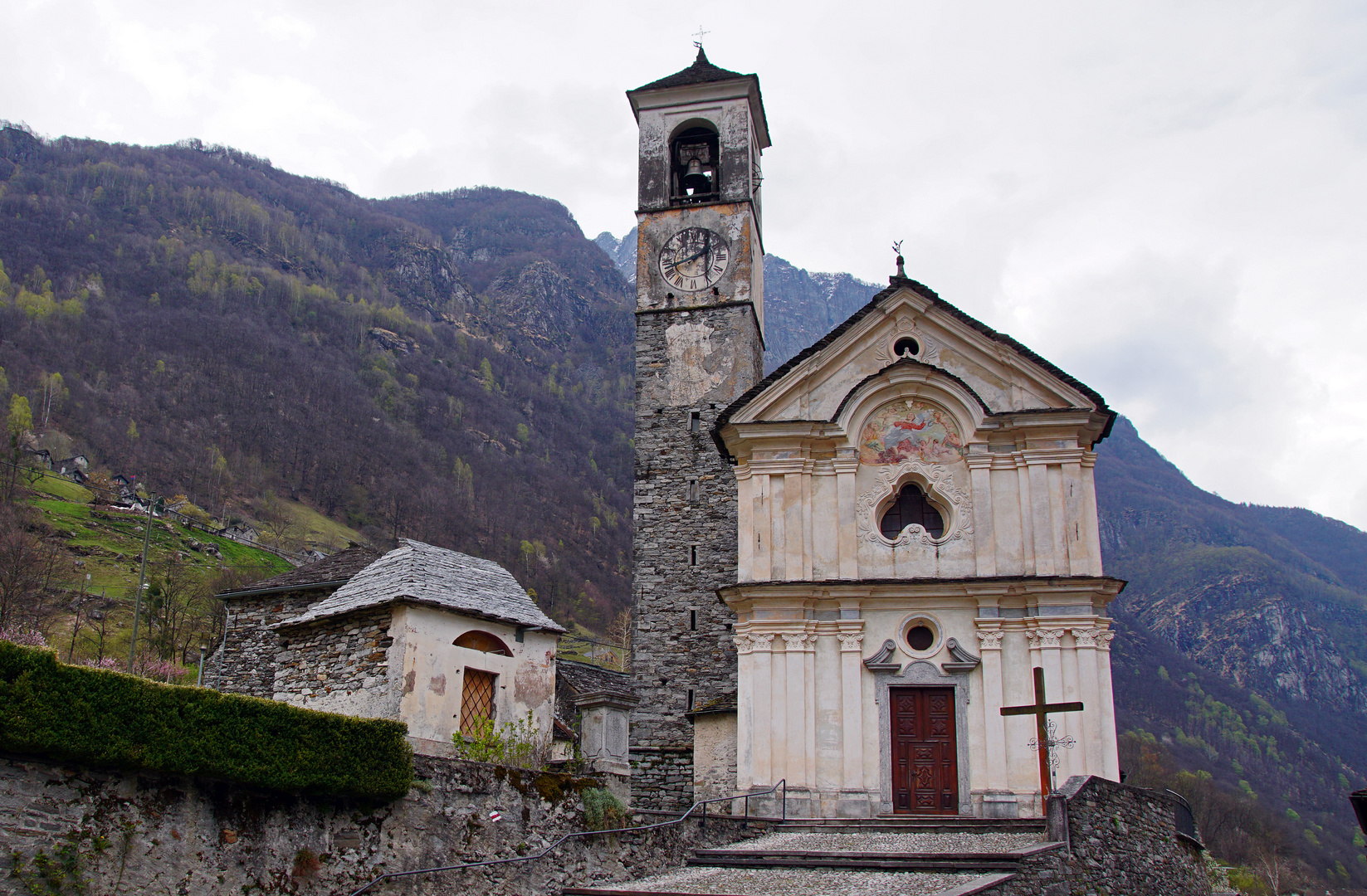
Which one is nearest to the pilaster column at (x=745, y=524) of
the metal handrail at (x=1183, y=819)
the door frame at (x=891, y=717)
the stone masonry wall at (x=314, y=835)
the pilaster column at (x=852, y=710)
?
the pilaster column at (x=852, y=710)

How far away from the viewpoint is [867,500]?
20.3 meters

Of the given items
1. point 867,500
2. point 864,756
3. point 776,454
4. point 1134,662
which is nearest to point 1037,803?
point 864,756

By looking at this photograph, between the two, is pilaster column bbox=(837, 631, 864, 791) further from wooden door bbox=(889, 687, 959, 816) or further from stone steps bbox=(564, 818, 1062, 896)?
stone steps bbox=(564, 818, 1062, 896)

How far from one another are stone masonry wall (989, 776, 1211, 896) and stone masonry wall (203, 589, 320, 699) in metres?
17.4

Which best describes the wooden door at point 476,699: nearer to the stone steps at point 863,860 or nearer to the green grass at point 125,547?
the stone steps at point 863,860

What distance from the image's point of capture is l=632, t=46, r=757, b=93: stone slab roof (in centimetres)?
2991

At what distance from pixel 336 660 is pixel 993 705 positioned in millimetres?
10810

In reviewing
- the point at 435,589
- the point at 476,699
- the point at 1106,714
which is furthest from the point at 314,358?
the point at 1106,714

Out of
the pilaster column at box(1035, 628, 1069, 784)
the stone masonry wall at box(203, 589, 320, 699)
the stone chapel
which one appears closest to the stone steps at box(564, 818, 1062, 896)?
the stone chapel

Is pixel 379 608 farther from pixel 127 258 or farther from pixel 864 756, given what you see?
pixel 127 258

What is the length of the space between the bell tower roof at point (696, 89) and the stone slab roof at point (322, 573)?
13.1 m

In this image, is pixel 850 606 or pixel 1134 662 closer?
pixel 850 606

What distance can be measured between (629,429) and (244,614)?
122933mm

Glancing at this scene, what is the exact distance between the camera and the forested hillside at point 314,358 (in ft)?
332
